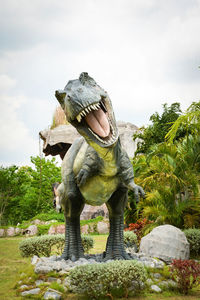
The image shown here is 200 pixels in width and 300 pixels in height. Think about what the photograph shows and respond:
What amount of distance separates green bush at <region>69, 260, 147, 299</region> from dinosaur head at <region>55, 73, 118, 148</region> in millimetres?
1583

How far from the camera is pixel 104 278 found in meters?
3.91

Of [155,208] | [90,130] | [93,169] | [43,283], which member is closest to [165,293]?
[43,283]

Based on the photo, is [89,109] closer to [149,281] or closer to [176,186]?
[149,281]

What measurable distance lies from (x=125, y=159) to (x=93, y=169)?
0.54 meters

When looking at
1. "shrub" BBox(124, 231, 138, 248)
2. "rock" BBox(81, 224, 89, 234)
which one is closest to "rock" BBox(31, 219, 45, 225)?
"rock" BBox(81, 224, 89, 234)

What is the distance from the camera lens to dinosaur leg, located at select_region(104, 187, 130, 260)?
16.5ft

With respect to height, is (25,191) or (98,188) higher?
(25,191)

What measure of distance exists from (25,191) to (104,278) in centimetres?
1800

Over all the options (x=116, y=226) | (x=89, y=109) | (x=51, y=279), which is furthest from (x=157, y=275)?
(x=89, y=109)

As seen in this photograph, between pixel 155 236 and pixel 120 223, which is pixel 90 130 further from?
pixel 155 236

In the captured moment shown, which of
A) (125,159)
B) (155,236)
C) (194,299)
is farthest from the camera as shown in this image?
(155,236)

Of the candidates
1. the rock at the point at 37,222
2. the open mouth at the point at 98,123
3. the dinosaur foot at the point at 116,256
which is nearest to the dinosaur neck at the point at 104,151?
the open mouth at the point at 98,123

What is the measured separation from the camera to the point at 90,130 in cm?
374

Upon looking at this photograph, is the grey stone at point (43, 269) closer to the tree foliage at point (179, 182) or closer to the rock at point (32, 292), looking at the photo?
the rock at point (32, 292)
